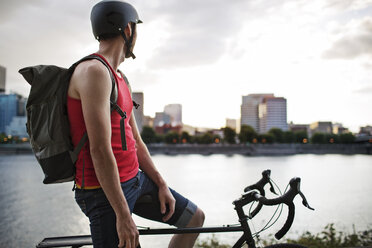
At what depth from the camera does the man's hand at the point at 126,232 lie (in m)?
1.58

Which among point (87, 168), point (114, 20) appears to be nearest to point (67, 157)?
point (87, 168)

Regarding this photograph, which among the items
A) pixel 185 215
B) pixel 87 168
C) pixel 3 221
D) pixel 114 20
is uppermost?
pixel 114 20

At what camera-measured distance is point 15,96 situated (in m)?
142

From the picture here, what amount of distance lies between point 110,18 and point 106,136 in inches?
27.6

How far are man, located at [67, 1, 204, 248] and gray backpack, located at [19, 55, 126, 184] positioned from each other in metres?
0.05

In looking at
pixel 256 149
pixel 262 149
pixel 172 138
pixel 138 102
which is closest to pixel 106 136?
pixel 138 102

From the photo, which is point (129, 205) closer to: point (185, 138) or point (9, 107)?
point (185, 138)

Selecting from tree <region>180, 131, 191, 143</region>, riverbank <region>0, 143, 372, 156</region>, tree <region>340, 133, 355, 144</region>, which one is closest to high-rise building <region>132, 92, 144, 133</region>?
riverbank <region>0, 143, 372, 156</region>

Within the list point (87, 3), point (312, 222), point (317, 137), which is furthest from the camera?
point (317, 137)

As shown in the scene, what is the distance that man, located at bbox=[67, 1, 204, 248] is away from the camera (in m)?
1.53

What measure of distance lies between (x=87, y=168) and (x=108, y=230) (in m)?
0.34

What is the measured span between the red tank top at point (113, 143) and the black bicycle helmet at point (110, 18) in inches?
9.1

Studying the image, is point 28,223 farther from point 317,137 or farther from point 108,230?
point 317,137

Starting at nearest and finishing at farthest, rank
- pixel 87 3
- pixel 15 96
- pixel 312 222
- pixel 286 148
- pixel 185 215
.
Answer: pixel 185 215 → pixel 87 3 → pixel 312 222 → pixel 286 148 → pixel 15 96
